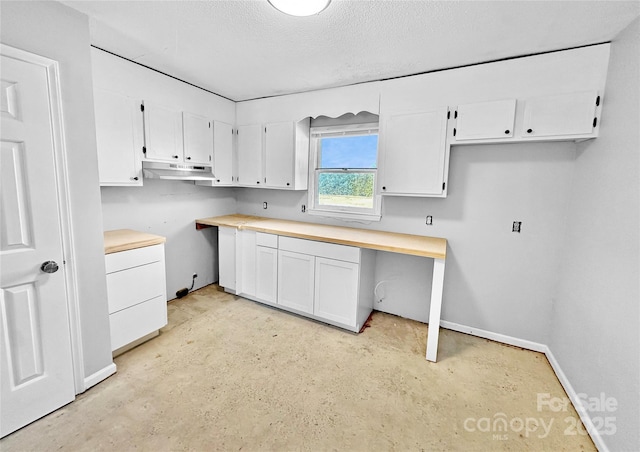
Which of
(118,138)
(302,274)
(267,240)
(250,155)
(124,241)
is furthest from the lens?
(250,155)

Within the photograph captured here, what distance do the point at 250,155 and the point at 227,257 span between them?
136 cm

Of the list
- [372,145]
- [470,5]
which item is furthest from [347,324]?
[470,5]

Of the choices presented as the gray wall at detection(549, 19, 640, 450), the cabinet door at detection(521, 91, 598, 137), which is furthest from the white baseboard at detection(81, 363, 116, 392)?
the cabinet door at detection(521, 91, 598, 137)

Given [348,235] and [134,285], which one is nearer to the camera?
[134,285]

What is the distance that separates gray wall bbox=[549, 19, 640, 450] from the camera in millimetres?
1469

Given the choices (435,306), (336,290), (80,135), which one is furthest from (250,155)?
(435,306)

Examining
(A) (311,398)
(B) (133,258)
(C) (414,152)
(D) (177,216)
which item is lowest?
(A) (311,398)

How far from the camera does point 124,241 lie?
2.27m

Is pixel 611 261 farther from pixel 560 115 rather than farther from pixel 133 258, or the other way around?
pixel 133 258

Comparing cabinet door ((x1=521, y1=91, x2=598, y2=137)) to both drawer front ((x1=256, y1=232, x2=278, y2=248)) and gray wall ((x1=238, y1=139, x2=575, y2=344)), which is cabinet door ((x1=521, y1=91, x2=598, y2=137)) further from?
drawer front ((x1=256, y1=232, x2=278, y2=248))

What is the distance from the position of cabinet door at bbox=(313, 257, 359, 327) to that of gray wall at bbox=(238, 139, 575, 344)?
0.68 meters

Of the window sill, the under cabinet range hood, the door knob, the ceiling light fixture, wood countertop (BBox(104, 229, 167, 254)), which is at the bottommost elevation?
the door knob

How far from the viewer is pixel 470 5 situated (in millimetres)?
1603

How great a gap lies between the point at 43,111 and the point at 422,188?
2.80 metres
